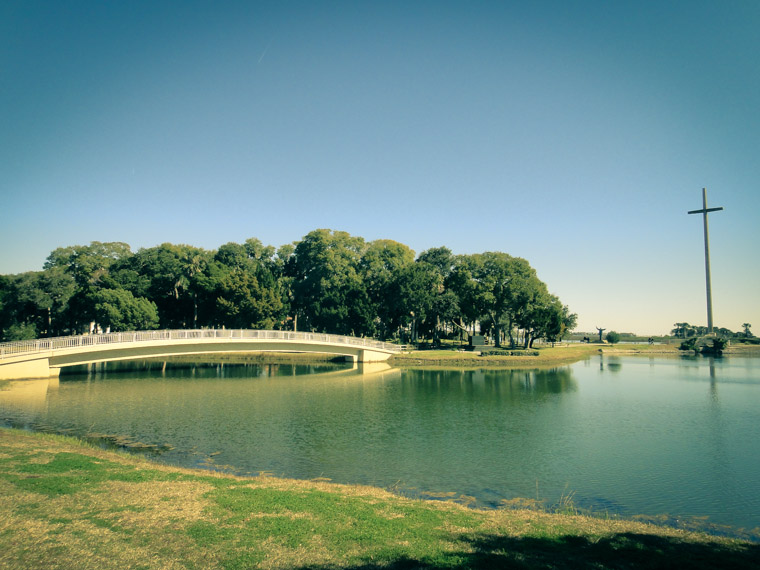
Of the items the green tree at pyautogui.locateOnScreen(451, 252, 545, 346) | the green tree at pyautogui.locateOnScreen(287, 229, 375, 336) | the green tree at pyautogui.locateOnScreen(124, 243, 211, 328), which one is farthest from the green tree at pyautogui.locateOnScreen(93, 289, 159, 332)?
the green tree at pyautogui.locateOnScreen(451, 252, 545, 346)

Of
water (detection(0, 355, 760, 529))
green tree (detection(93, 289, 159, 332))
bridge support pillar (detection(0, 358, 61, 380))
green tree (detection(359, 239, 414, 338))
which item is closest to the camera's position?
water (detection(0, 355, 760, 529))

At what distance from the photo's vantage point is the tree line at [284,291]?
194ft

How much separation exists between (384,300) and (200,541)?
66.0 meters

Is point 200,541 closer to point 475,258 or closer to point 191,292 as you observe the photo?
point 191,292

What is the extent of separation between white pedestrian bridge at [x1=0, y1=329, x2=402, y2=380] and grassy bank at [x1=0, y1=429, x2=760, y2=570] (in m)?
28.0

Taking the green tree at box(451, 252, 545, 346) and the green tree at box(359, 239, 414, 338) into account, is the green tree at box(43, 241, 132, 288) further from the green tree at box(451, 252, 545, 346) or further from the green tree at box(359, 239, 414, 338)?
the green tree at box(451, 252, 545, 346)

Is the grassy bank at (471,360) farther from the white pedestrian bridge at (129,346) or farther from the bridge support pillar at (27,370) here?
the bridge support pillar at (27,370)

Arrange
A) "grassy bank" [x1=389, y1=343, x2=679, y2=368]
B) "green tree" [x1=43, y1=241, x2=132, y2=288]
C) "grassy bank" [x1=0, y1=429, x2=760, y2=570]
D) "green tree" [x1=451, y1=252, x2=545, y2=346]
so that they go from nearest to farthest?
"grassy bank" [x1=0, y1=429, x2=760, y2=570], "grassy bank" [x1=389, y1=343, x2=679, y2=368], "green tree" [x1=43, y1=241, x2=132, y2=288], "green tree" [x1=451, y1=252, x2=545, y2=346]

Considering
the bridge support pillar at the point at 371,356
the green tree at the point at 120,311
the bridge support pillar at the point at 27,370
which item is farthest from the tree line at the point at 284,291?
the bridge support pillar at the point at 27,370

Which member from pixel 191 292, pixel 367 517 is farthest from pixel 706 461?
pixel 191 292

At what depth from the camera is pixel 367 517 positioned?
10.2 metres

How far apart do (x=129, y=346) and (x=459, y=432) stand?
3008cm

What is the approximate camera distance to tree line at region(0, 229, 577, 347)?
194 ft

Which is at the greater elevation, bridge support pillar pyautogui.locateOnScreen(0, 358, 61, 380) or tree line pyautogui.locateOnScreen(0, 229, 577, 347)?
tree line pyautogui.locateOnScreen(0, 229, 577, 347)
